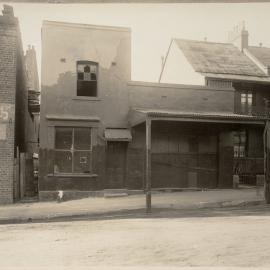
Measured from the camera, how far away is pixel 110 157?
18.0m

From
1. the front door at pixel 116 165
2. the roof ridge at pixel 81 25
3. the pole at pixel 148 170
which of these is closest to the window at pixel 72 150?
the front door at pixel 116 165

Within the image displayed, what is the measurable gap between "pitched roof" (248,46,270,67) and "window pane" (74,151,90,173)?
14883 mm

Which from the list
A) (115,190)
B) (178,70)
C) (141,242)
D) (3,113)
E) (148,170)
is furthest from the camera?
(178,70)

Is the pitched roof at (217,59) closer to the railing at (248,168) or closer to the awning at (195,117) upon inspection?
the railing at (248,168)

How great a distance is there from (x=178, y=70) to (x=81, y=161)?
43.6 ft

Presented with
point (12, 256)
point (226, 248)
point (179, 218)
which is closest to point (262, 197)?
point (179, 218)

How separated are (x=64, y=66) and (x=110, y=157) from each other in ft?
13.6

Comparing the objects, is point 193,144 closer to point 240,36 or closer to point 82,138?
point 82,138

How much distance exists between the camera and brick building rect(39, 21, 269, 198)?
1727 centimetres

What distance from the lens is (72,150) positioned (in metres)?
17.2

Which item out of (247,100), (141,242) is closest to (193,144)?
(247,100)

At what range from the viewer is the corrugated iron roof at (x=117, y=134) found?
17.4 m

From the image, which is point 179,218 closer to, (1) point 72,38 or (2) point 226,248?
(2) point 226,248

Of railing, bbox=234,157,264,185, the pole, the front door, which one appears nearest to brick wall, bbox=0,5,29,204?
the front door
